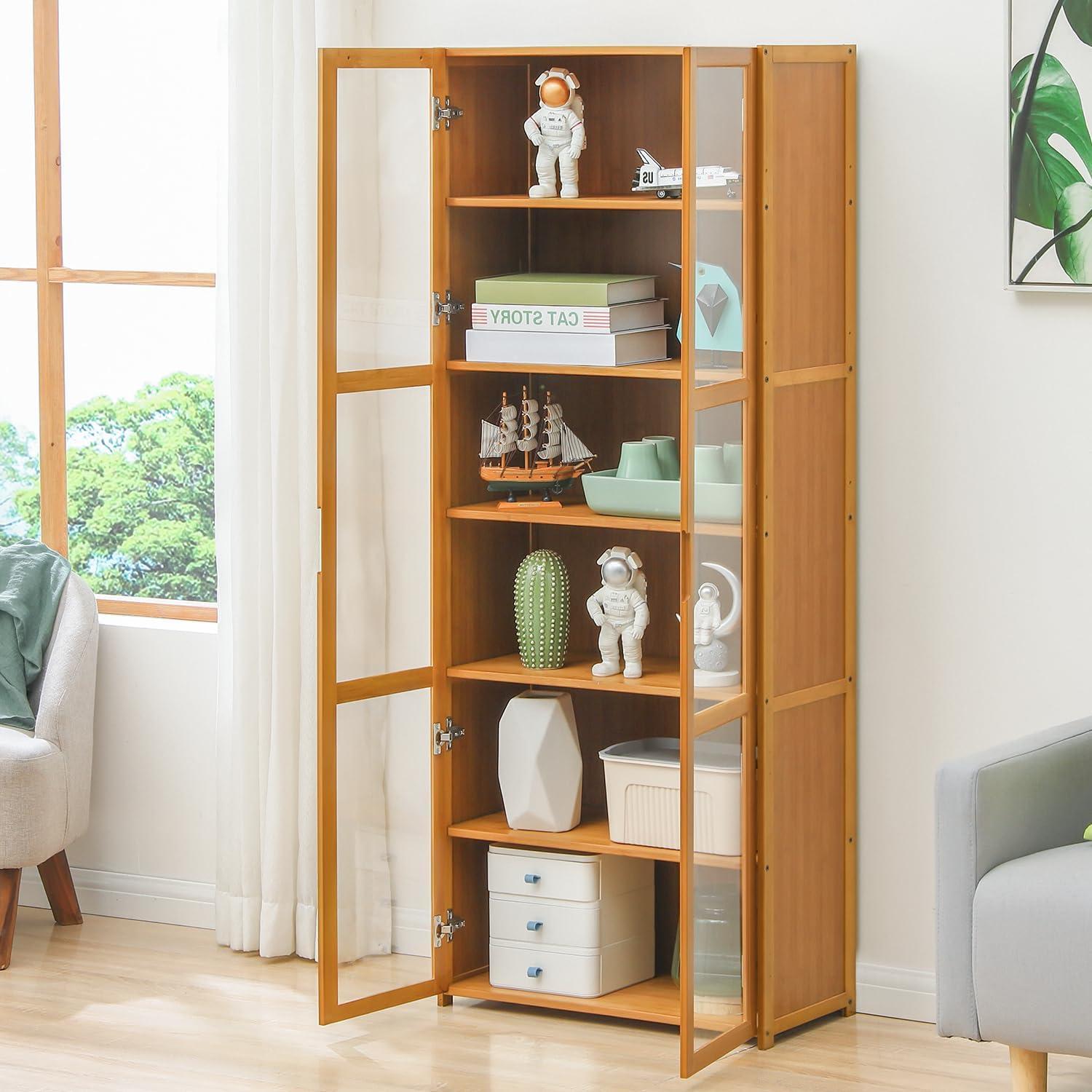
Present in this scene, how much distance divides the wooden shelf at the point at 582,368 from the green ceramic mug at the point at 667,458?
0.12 m

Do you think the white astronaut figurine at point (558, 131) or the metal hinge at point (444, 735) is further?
the metal hinge at point (444, 735)

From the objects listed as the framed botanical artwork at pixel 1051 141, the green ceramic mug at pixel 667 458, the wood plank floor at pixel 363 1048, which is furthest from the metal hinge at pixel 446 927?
the framed botanical artwork at pixel 1051 141

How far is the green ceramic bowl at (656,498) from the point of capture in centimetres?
322

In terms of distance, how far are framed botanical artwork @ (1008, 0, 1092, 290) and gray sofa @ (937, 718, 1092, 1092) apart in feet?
2.92

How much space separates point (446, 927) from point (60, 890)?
106 cm

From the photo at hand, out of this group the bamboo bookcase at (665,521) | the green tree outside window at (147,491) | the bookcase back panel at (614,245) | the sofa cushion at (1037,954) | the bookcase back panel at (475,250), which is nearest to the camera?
the sofa cushion at (1037,954)

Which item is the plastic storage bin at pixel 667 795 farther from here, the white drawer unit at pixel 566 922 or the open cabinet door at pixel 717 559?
the white drawer unit at pixel 566 922

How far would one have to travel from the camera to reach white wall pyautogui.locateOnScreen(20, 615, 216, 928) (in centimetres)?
416

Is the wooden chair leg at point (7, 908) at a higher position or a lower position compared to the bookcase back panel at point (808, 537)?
lower

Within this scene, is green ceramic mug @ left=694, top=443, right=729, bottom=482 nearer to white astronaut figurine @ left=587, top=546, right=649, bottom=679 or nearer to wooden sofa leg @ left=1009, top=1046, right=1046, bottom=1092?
white astronaut figurine @ left=587, top=546, right=649, bottom=679

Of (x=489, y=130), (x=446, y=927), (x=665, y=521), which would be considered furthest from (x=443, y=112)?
(x=446, y=927)

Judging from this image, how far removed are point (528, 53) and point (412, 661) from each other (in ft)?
3.78

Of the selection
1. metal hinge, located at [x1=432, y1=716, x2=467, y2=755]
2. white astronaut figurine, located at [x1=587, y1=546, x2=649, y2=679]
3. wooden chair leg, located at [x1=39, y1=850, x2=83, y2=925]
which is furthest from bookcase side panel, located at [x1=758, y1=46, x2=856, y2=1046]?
wooden chair leg, located at [x1=39, y1=850, x2=83, y2=925]

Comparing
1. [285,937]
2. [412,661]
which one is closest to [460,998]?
[285,937]
